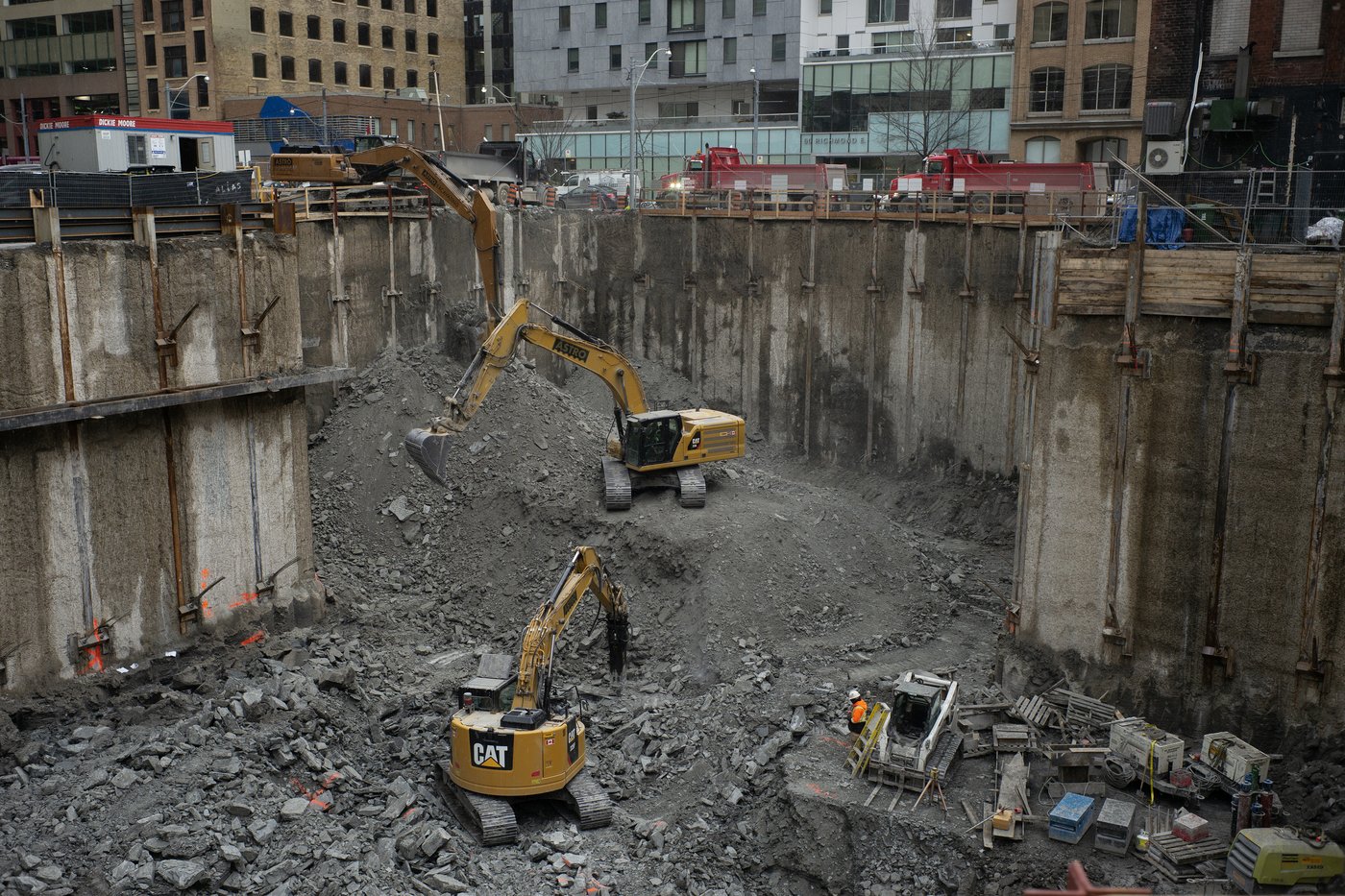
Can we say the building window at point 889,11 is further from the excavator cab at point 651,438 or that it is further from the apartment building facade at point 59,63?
the excavator cab at point 651,438

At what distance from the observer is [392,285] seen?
32.3 metres

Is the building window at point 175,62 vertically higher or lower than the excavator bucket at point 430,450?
higher

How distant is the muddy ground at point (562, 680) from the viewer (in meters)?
16.5

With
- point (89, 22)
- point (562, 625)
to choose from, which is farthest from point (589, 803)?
point (89, 22)

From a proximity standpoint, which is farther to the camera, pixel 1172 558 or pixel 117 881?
pixel 1172 558

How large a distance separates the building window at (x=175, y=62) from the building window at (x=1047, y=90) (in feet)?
126

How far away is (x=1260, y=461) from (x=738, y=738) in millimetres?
8462

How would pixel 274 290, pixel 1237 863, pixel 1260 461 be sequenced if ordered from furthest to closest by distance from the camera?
1. pixel 274 290
2. pixel 1260 461
3. pixel 1237 863

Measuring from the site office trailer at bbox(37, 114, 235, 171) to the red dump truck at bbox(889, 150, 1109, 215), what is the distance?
21.3 meters

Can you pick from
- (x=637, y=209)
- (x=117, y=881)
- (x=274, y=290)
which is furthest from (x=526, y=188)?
(x=117, y=881)

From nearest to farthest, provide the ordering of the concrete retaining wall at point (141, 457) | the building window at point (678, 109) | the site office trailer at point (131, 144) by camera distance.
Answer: the concrete retaining wall at point (141, 457) < the site office trailer at point (131, 144) < the building window at point (678, 109)

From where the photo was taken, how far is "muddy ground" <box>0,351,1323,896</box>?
1648 centimetres

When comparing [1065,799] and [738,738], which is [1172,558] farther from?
[738,738]

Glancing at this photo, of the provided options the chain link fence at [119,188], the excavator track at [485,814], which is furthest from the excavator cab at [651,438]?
the excavator track at [485,814]
